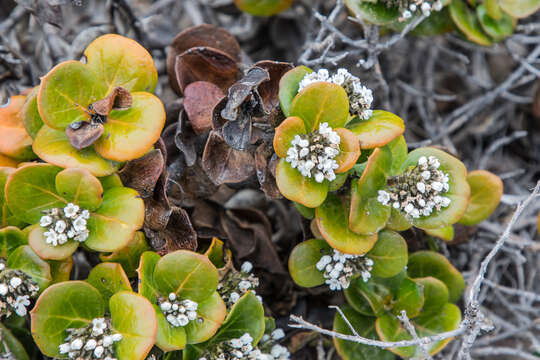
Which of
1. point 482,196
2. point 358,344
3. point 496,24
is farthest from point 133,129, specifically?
point 496,24

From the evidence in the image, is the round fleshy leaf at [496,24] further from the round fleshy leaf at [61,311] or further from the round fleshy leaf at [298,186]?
the round fleshy leaf at [61,311]

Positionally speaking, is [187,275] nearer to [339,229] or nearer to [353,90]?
[339,229]

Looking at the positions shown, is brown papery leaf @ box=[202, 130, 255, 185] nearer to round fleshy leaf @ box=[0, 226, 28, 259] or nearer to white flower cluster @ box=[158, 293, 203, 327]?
white flower cluster @ box=[158, 293, 203, 327]

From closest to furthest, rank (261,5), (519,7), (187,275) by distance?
1. (187,275)
2. (519,7)
3. (261,5)

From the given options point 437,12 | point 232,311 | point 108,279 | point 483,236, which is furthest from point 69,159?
point 483,236

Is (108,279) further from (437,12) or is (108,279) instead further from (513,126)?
(513,126)

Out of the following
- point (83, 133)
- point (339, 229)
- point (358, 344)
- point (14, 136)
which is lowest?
point (358, 344)

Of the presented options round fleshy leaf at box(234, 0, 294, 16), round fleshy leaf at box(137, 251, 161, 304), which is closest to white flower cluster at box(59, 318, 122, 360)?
round fleshy leaf at box(137, 251, 161, 304)
